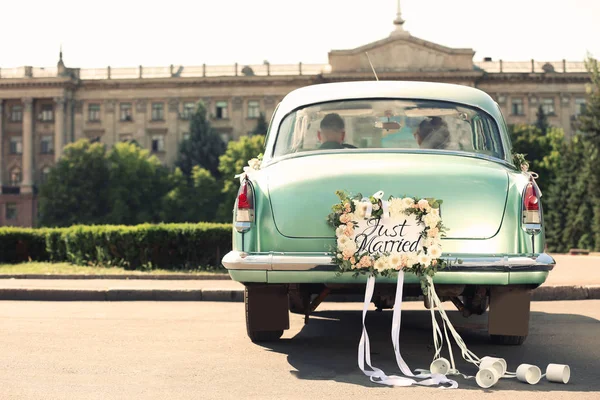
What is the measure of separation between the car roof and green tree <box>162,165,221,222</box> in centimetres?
7262

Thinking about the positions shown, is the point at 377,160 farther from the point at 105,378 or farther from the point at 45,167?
the point at 45,167

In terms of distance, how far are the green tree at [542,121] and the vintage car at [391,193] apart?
8210 centimetres

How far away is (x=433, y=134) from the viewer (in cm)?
773

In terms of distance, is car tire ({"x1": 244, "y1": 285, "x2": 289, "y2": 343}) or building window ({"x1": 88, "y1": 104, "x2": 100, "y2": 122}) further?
building window ({"x1": 88, "y1": 104, "x2": 100, "y2": 122})

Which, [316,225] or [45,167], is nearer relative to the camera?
[316,225]

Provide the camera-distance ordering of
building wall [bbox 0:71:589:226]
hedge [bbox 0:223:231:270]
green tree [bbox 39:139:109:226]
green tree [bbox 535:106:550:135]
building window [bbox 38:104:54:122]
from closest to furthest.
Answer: hedge [bbox 0:223:231:270], green tree [bbox 39:139:109:226], green tree [bbox 535:106:550:135], building wall [bbox 0:71:589:226], building window [bbox 38:104:54:122]

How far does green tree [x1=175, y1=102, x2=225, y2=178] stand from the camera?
89500mm

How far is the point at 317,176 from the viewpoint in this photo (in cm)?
702

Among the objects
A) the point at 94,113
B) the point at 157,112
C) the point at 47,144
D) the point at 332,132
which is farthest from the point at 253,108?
the point at 332,132

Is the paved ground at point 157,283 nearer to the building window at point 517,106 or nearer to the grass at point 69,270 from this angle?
the grass at point 69,270

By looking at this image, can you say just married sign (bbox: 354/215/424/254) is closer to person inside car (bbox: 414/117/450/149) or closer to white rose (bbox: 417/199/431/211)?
white rose (bbox: 417/199/431/211)

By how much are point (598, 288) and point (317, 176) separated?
23.3 feet

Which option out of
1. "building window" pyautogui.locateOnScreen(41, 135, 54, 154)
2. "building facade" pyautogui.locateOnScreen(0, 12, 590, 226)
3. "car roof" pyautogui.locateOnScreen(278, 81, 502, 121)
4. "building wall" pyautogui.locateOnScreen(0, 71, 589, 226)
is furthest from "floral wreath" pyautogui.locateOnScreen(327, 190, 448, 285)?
"building window" pyautogui.locateOnScreen(41, 135, 54, 154)

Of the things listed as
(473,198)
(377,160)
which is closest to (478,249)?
(473,198)
